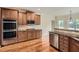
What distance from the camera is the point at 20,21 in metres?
3.95

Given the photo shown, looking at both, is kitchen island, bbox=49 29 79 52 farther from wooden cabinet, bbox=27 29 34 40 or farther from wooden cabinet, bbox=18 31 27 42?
wooden cabinet, bbox=18 31 27 42

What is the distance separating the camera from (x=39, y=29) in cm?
400

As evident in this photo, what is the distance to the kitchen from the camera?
12.1ft

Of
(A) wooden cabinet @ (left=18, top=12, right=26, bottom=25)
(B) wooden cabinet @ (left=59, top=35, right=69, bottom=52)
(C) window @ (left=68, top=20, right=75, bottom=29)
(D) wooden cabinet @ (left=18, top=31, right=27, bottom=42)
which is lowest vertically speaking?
(B) wooden cabinet @ (left=59, top=35, right=69, bottom=52)

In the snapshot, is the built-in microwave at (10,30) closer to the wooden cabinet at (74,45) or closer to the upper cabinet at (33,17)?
the upper cabinet at (33,17)

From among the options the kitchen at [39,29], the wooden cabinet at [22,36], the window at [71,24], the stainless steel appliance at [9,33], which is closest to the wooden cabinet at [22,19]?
the kitchen at [39,29]

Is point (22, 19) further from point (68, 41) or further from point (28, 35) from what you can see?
point (68, 41)

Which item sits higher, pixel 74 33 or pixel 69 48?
pixel 74 33

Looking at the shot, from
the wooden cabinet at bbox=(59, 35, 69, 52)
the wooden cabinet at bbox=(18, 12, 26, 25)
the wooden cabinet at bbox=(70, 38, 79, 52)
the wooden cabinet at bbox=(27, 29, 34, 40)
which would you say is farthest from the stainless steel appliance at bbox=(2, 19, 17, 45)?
the wooden cabinet at bbox=(70, 38, 79, 52)

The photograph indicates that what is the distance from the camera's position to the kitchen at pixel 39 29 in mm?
3674

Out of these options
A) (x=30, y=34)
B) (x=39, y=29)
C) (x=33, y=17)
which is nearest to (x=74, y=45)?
(x=39, y=29)
